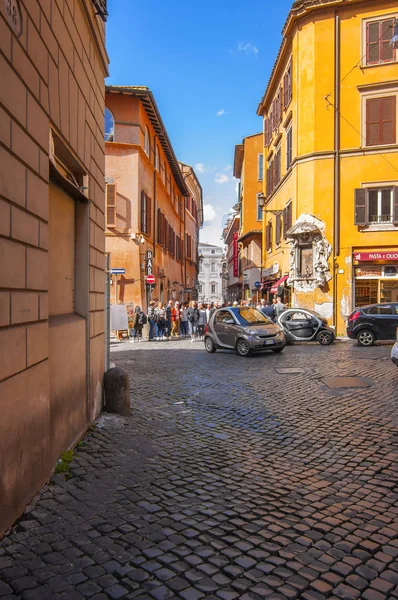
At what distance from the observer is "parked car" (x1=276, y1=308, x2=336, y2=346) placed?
18.0m

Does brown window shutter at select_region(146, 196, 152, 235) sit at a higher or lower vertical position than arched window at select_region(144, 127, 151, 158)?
lower

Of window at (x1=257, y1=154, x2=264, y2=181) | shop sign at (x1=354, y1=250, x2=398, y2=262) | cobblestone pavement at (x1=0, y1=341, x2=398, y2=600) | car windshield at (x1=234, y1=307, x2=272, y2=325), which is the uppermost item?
window at (x1=257, y1=154, x2=264, y2=181)

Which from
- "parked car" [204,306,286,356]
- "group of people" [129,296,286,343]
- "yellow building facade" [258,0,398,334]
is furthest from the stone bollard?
"yellow building facade" [258,0,398,334]

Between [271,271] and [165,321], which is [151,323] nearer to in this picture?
[165,321]

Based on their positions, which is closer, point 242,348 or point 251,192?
point 242,348

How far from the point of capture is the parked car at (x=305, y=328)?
17984mm

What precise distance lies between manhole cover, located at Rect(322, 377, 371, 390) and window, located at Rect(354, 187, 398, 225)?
13.4 m

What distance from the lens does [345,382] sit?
975 cm

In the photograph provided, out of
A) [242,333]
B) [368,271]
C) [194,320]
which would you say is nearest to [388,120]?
[368,271]

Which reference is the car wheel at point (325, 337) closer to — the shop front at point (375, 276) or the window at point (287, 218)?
the shop front at point (375, 276)

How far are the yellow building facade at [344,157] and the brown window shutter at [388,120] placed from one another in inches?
1.6

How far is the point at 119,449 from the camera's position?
5.56 m

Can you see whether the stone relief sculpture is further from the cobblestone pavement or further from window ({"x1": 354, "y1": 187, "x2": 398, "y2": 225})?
the cobblestone pavement

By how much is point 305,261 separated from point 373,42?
989 cm
